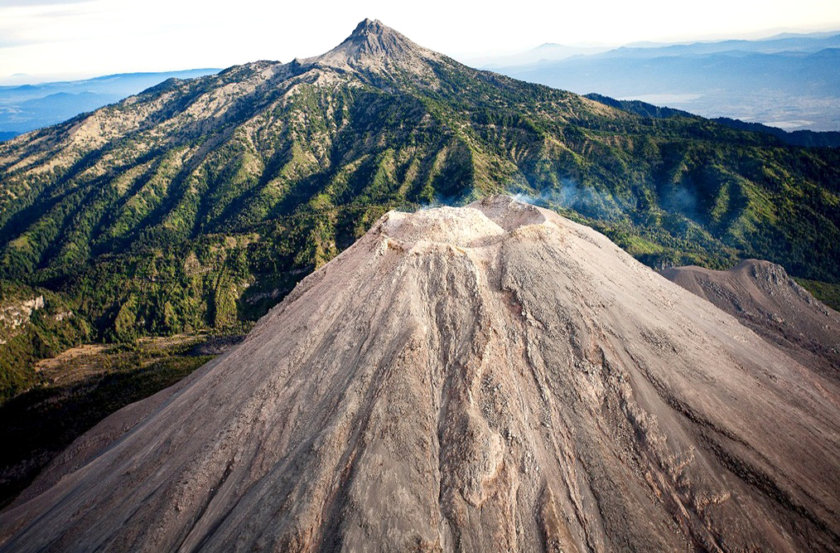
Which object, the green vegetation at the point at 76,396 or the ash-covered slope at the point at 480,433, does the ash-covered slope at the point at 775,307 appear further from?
the green vegetation at the point at 76,396

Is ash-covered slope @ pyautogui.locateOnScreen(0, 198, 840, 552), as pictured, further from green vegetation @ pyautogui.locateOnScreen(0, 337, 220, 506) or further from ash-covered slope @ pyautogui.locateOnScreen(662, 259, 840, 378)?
green vegetation @ pyautogui.locateOnScreen(0, 337, 220, 506)

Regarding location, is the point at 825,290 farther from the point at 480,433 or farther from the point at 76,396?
the point at 76,396

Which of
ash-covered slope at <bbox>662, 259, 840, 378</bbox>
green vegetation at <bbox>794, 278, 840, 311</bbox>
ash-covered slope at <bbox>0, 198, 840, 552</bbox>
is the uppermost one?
ash-covered slope at <bbox>0, 198, 840, 552</bbox>

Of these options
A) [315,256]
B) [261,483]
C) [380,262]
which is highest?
[380,262]

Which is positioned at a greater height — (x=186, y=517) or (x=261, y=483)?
(x=261, y=483)

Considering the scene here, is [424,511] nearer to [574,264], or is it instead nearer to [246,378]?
[246,378]

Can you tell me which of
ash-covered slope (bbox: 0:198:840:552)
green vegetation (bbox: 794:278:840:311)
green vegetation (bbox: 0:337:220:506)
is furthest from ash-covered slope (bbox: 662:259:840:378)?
green vegetation (bbox: 0:337:220:506)

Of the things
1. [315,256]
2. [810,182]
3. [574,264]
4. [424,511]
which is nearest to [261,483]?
[424,511]
